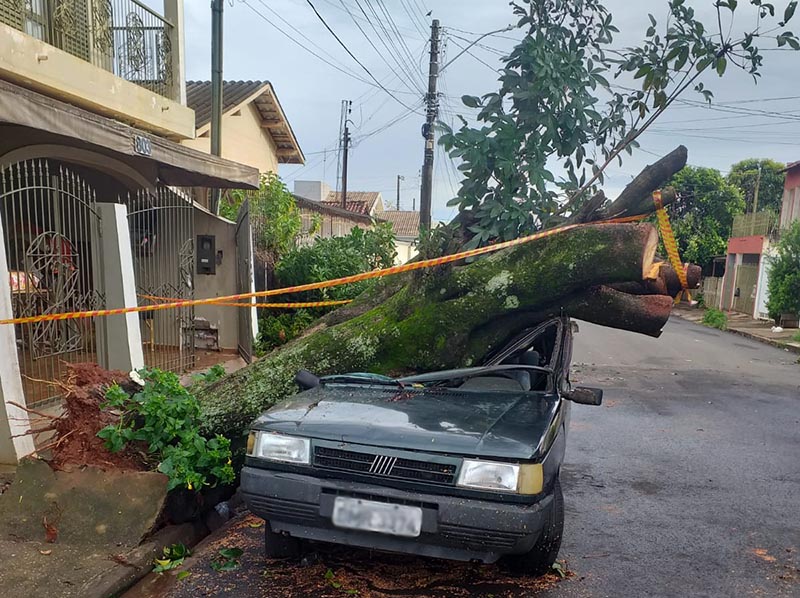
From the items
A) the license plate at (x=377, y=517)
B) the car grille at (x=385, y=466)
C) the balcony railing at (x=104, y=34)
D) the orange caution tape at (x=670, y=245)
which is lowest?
the license plate at (x=377, y=517)

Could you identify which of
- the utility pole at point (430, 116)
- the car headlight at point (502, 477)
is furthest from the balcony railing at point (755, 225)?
the car headlight at point (502, 477)

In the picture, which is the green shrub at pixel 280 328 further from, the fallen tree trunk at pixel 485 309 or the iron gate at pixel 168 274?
the fallen tree trunk at pixel 485 309

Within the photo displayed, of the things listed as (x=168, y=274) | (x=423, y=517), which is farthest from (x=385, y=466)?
(x=168, y=274)

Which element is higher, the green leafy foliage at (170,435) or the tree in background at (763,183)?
the tree in background at (763,183)

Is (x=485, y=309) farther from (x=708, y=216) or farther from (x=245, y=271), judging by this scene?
(x=708, y=216)

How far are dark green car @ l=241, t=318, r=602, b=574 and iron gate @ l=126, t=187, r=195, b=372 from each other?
564 centimetres

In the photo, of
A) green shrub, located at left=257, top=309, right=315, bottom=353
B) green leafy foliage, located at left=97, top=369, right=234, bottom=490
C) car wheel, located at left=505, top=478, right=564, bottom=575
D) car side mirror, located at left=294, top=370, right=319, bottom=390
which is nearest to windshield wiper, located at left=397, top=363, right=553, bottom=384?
car side mirror, located at left=294, top=370, right=319, bottom=390

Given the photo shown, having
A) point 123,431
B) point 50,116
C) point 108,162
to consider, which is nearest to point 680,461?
point 123,431

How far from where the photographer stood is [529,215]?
4.99m

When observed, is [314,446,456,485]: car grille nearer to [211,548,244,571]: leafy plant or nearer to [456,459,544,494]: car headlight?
[456,459,544,494]: car headlight

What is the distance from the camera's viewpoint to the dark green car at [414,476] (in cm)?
286

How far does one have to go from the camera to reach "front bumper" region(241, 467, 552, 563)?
282cm

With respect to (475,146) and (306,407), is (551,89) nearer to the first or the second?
(475,146)

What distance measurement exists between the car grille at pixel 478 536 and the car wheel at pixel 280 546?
3.44ft
